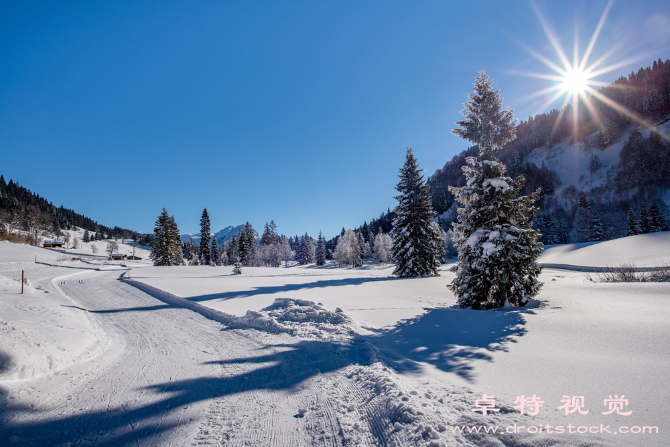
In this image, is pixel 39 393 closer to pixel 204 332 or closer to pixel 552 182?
pixel 204 332

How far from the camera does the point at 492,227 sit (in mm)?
9164

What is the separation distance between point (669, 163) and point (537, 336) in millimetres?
112670

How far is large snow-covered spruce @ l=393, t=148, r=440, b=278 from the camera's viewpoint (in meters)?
20.7

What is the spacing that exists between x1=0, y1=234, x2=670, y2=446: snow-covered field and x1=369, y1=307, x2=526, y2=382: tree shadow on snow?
0.05 metres

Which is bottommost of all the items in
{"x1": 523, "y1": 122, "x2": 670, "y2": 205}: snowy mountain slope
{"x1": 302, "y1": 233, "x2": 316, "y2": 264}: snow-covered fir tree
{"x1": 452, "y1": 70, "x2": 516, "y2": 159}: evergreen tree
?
{"x1": 302, "y1": 233, "x2": 316, "y2": 264}: snow-covered fir tree

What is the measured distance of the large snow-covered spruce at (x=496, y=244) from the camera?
8.65 m

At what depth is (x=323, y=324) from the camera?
6.50m

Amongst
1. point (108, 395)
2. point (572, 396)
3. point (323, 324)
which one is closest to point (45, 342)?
point (108, 395)

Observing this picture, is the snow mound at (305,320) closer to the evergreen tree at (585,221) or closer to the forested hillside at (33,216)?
the evergreen tree at (585,221)

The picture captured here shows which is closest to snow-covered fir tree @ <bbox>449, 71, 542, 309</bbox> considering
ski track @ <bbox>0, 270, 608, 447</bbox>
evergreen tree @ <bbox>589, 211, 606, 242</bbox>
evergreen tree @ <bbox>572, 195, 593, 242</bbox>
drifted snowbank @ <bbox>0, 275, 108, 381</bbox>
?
ski track @ <bbox>0, 270, 608, 447</bbox>

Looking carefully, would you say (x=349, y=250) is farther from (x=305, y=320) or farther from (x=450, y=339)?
(x=450, y=339)

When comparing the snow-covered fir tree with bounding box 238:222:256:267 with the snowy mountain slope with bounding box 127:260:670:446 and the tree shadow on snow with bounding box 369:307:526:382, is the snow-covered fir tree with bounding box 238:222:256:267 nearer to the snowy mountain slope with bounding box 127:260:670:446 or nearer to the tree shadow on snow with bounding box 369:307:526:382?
the snowy mountain slope with bounding box 127:260:670:446

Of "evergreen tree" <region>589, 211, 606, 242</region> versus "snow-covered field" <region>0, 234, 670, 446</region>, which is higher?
"evergreen tree" <region>589, 211, 606, 242</region>

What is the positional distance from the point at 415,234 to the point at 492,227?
1181 cm
